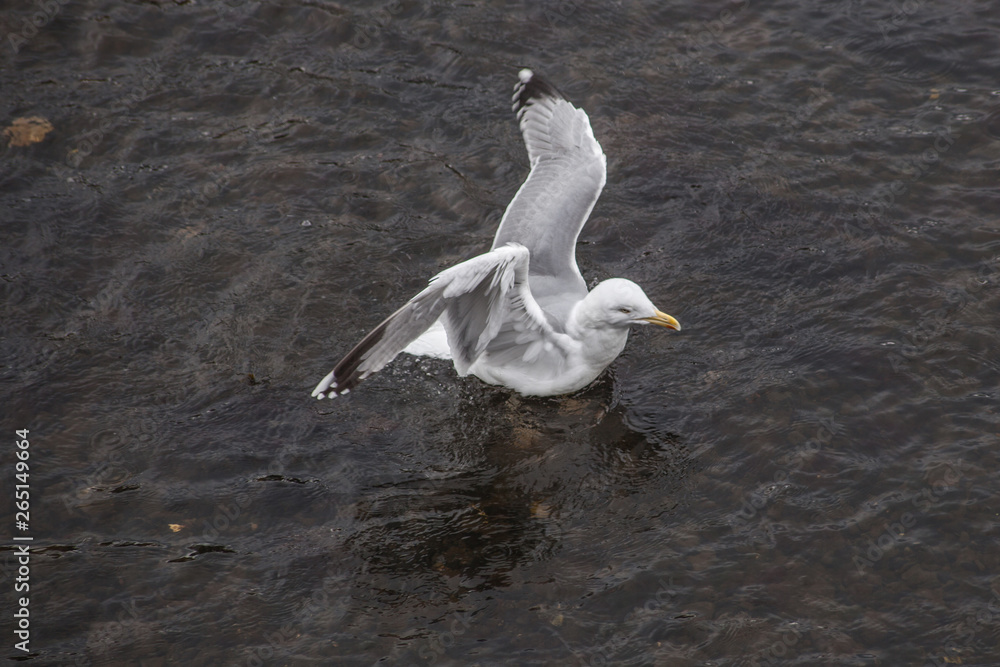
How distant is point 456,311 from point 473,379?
1.16 metres

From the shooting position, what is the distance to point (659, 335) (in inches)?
277

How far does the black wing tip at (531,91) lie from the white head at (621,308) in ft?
7.79

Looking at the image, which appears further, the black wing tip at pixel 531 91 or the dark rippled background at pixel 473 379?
the black wing tip at pixel 531 91

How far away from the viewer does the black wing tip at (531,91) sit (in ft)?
Answer: 25.7

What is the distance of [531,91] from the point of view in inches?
310

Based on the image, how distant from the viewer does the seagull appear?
5.44 m

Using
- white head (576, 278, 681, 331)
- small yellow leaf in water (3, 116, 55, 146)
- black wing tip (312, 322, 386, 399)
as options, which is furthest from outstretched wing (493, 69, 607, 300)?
small yellow leaf in water (3, 116, 55, 146)

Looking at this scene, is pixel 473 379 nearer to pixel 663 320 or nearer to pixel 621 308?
pixel 621 308

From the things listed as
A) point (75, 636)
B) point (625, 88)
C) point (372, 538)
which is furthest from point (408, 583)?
point (625, 88)

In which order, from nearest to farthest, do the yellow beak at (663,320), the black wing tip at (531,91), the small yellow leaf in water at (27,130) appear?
the yellow beak at (663,320) → the black wing tip at (531,91) → the small yellow leaf in water at (27,130)

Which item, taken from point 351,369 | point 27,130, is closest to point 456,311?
point 351,369

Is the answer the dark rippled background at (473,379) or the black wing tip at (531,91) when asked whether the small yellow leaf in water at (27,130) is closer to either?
the dark rippled background at (473,379)

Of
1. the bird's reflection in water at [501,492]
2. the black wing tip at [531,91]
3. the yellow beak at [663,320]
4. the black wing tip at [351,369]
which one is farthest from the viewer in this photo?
the black wing tip at [531,91]

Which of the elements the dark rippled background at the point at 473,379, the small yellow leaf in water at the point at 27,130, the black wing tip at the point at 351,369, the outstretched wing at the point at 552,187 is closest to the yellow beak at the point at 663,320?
the dark rippled background at the point at 473,379
